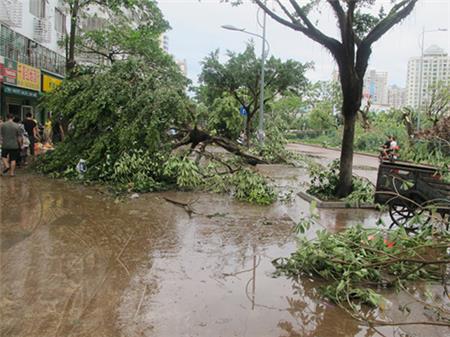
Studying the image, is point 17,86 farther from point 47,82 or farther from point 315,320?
point 315,320

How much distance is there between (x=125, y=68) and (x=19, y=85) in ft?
36.3

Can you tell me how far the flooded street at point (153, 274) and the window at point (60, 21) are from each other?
22.1 metres

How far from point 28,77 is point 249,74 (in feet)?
41.1

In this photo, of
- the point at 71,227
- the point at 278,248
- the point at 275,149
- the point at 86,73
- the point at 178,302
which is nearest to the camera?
the point at 178,302

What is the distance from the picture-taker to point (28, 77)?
21.8 meters

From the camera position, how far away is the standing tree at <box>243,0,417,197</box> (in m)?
9.98

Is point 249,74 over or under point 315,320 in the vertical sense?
over

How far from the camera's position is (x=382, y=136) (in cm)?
3359

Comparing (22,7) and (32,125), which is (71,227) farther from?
(22,7)

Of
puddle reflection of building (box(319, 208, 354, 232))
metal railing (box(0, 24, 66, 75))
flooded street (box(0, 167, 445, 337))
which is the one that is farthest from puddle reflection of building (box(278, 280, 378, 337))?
metal railing (box(0, 24, 66, 75))

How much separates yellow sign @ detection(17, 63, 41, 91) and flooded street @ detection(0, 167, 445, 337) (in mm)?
13783

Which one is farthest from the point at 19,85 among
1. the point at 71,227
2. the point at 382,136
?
the point at 382,136

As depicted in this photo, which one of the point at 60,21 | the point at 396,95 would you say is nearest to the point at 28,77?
the point at 60,21

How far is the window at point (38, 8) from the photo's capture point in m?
23.5
